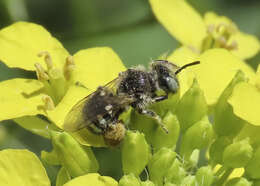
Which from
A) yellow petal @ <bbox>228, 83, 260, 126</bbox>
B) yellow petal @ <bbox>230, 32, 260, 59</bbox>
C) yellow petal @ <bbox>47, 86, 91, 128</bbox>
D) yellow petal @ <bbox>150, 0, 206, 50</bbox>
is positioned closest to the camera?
yellow petal @ <bbox>228, 83, 260, 126</bbox>

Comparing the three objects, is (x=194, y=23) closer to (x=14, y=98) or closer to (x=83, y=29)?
(x=83, y=29)

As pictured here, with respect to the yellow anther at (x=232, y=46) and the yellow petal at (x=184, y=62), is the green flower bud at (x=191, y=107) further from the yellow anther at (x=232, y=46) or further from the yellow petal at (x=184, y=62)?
the yellow anther at (x=232, y=46)

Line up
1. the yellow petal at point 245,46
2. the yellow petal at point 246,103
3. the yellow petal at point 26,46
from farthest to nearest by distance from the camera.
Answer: the yellow petal at point 245,46, the yellow petal at point 26,46, the yellow petal at point 246,103

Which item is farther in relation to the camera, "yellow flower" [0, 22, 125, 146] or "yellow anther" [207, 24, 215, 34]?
"yellow anther" [207, 24, 215, 34]

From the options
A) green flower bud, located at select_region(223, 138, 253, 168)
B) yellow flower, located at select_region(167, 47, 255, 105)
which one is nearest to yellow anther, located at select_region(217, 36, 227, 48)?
yellow flower, located at select_region(167, 47, 255, 105)

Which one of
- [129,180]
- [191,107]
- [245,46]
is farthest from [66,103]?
[245,46]

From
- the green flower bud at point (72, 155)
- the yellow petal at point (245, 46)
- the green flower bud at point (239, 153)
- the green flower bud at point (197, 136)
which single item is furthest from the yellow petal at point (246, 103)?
the yellow petal at point (245, 46)

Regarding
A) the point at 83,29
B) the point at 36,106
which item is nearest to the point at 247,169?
the point at 36,106

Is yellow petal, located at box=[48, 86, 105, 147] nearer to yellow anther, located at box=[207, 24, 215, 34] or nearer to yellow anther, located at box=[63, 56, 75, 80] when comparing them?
yellow anther, located at box=[63, 56, 75, 80]

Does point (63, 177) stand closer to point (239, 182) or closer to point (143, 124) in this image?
point (143, 124)
